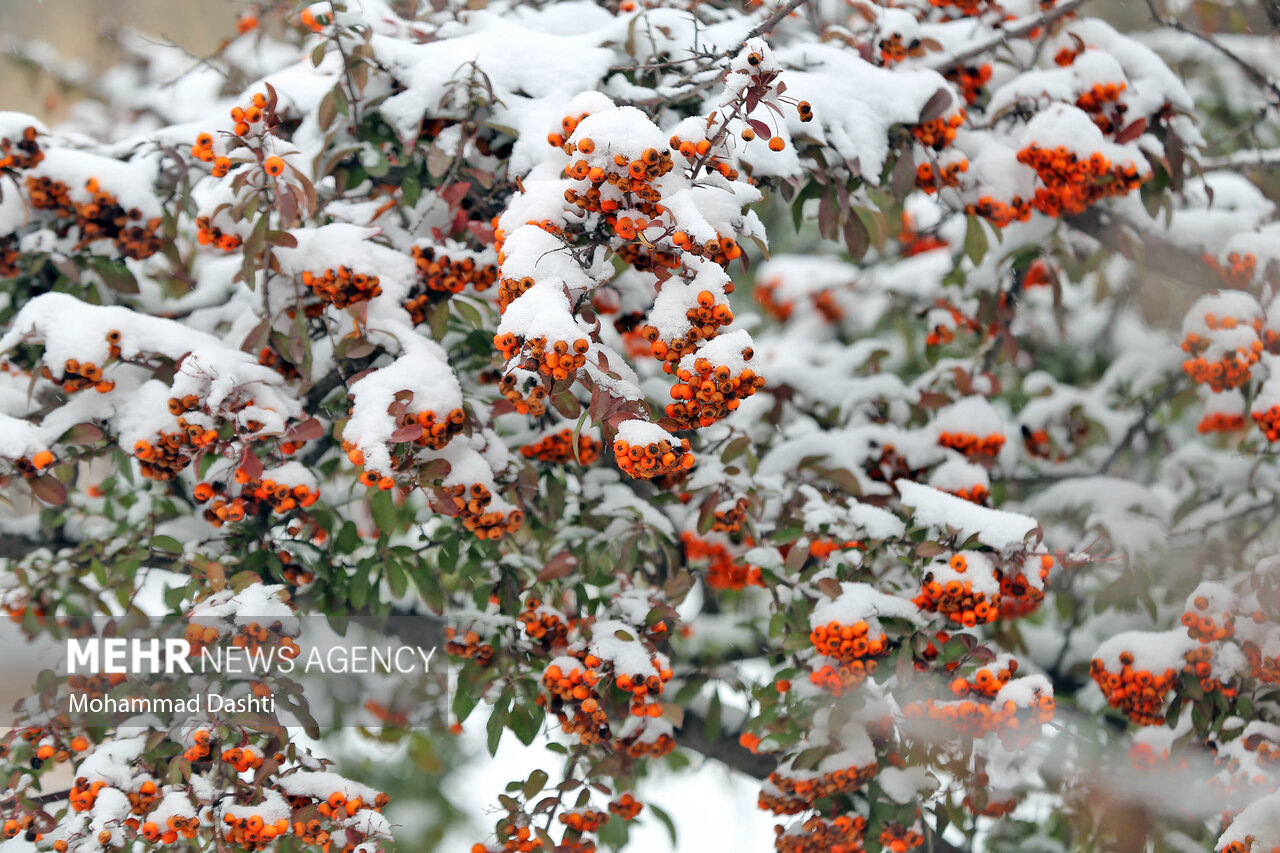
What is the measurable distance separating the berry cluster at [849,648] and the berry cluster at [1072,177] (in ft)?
3.72

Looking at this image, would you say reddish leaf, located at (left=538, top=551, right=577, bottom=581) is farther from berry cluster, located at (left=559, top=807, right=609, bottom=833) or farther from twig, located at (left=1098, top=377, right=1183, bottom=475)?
twig, located at (left=1098, top=377, right=1183, bottom=475)

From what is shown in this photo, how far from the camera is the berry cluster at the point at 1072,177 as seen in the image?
2.23m

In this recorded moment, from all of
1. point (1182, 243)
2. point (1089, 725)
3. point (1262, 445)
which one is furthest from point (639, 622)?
point (1262, 445)

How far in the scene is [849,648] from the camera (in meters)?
2.09

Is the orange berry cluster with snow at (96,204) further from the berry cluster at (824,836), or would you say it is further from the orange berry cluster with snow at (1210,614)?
the orange berry cluster with snow at (1210,614)

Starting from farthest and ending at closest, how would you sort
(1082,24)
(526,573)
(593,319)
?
(1082,24) → (526,573) → (593,319)

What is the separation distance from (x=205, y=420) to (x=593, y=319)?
2.84 ft

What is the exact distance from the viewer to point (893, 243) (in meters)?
4.69

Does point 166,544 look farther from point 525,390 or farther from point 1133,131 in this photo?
point 1133,131

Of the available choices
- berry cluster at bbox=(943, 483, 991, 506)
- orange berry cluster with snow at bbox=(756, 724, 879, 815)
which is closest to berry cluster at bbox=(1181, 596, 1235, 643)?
berry cluster at bbox=(943, 483, 991, 506)

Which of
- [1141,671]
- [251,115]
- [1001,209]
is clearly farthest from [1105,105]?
[251,115]

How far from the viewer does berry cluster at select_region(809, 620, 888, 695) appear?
6.83 feet

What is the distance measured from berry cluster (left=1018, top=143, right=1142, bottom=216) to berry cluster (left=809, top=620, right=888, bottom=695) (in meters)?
1.14

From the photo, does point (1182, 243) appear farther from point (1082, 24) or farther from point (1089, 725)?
point (1089, 725)
